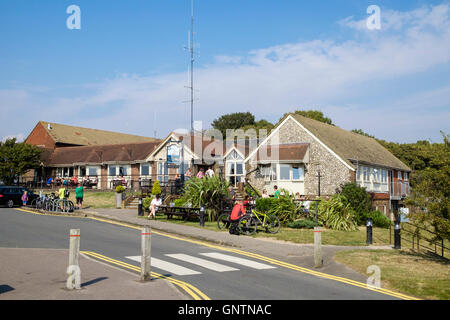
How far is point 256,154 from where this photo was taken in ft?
112

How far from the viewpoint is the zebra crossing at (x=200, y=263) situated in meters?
10.5

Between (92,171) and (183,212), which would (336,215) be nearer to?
(183,212)

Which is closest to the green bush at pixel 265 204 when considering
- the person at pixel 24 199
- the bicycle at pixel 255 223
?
the bicycle at pixel 255 223

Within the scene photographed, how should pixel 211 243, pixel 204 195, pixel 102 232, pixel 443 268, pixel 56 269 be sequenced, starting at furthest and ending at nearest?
pixel 204 195
pixel 102 232
pixel 211 243
pixel 443 268
pixel 56 269

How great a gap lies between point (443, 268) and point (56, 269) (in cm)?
1010

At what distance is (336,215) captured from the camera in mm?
20906

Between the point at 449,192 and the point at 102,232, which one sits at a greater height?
the point at 449,192

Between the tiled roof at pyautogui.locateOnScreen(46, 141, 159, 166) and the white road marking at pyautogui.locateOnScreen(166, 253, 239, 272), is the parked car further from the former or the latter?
the white road marking at pyautogui.locateOnScreen(166, 253, 239, 272)

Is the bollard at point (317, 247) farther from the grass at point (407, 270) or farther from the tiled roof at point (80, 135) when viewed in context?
the tiled roof at point (80, 135)

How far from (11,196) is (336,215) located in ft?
71.2

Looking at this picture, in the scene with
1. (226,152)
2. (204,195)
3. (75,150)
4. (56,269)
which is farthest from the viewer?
(75,150)

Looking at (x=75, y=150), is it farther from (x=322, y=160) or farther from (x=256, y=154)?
(x=322, y=160)
